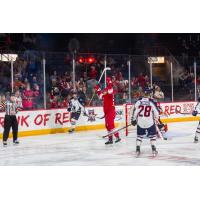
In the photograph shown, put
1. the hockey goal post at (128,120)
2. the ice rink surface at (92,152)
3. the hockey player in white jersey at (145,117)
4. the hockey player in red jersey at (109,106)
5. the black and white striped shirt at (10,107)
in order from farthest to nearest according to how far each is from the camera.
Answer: the hockey goal post at (128,120), the black and white striped shirt at (10,107), the hockey player in red jersey at (109,106), the hockey player in white jersey at (145,117), the ice rink surface at (92,152)

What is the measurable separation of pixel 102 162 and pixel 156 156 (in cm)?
81

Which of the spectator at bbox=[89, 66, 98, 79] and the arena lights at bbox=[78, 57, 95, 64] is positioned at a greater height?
the arena lights at bbox=[78, 57, 95, 64]

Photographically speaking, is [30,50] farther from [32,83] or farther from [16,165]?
[16,165]

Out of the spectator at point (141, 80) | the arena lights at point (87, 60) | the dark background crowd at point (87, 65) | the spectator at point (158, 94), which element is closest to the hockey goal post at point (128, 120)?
the dark background crowd at point (87, 65)

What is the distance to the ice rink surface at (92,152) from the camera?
7.08 m

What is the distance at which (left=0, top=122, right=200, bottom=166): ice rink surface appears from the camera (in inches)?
279

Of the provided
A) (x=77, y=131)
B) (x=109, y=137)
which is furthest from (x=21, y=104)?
(x=109, y=137)

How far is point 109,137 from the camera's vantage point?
869 cm

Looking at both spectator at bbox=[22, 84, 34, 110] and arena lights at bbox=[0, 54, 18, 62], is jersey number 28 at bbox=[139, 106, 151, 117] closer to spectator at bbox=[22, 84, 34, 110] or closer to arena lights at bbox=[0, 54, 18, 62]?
spectator at bbox=[22, 84, 34, 110]

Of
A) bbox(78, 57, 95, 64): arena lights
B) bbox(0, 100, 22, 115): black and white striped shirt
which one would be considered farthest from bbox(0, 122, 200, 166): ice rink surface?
bbox(78, 57, 95, 64): arena lights

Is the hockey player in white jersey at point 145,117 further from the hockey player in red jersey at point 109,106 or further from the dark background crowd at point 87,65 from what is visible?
the dark background crowd at point 87,65

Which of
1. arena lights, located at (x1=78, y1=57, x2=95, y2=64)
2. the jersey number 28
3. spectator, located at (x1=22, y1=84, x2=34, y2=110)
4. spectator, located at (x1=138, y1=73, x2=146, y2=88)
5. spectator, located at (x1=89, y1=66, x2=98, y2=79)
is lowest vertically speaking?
the jersey number 28
